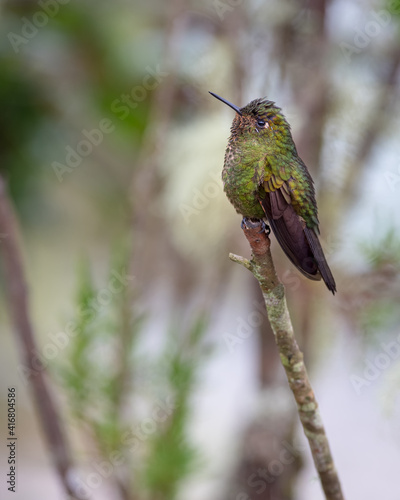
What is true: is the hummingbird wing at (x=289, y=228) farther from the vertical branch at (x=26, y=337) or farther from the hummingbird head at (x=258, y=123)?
the vertical branch at (x=26, y=337)

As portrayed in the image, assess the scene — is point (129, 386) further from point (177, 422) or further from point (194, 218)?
point (194, 218)

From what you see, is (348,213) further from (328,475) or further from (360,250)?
(328,475)

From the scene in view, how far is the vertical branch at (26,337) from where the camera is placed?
0.74 m

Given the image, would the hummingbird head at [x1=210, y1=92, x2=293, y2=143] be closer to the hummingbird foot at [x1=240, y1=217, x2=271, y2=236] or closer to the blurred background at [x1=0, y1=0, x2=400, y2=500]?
the hummingbird foot at [x1=240, y1=217, x2=271, y2=236]

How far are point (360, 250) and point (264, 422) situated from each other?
47cm

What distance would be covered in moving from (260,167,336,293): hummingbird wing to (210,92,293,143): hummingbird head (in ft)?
0.11

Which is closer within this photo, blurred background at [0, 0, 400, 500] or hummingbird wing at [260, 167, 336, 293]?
hummingbird wing at [260, 167, 336, 293]

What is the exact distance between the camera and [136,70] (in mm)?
1479

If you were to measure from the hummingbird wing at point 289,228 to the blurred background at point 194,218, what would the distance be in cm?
26

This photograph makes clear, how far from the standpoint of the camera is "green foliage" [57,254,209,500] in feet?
3.02

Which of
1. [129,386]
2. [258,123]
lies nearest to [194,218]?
[129,386]

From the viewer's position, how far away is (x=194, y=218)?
1.07 meters

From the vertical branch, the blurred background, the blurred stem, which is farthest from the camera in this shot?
the blurred background

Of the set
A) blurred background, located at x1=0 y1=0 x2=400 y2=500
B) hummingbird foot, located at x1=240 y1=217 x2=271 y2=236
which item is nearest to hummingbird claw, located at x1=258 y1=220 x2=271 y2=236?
hummingbird foot, located at x1=240 y1=217 x2=271 y2=236
